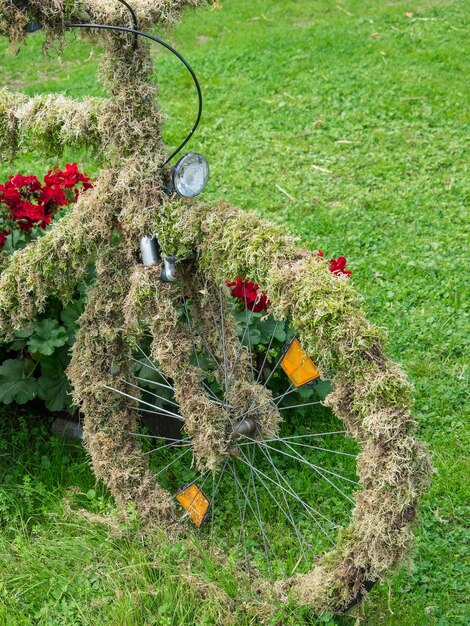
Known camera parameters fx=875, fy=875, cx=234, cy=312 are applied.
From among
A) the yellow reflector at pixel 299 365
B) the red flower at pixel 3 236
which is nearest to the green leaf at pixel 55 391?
the red flower at pixel 3 236

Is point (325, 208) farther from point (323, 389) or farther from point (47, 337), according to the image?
point (47, 337)

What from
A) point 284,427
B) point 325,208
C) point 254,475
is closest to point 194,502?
point 254,475

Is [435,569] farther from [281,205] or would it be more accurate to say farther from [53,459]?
[281,205]

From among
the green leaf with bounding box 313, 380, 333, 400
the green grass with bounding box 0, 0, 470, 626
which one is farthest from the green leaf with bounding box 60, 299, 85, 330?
the green leaf with bounding box 313, 380, 333, 400

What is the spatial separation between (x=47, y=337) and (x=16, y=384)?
0.97 feet

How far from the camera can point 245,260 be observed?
2.95 m

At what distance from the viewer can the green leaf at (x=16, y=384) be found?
4.10m

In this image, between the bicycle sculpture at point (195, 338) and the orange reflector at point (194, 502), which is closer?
the bicycle sculpture at point (195, 338)

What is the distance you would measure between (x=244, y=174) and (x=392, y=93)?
1757 mm

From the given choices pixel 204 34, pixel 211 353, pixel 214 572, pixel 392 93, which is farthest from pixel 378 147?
pixel 214 572

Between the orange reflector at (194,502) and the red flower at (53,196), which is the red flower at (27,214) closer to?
the red flower at (53,196)

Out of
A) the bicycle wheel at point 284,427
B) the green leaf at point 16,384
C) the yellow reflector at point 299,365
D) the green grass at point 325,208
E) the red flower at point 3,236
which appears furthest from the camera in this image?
the red flower at point 3,236

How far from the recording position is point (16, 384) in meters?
4.12

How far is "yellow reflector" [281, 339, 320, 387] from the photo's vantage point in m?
3.14
